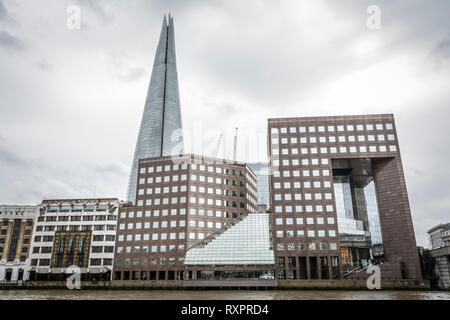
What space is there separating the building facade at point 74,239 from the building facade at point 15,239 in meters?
7.20

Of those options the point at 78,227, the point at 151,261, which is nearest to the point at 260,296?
the point at 151,261

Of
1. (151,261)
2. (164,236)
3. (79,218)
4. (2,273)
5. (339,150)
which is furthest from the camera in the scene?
(79,218)

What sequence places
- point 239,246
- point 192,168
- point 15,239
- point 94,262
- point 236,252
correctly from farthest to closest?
point 15,239
point 192,168
point 94,262
point 239,246
point 236,252

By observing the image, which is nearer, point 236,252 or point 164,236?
point 236,252

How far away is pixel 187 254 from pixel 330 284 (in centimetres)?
4308

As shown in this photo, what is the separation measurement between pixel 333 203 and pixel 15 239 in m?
119

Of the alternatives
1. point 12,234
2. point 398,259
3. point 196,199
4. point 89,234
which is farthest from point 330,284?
point 12,234

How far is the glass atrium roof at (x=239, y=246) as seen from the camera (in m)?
101

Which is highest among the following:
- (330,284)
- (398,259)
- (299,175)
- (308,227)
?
(299,175)

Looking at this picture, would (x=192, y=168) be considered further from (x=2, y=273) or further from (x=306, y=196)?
(x=2, y=273)

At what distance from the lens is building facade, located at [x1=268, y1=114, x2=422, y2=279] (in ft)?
325

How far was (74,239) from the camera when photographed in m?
124
